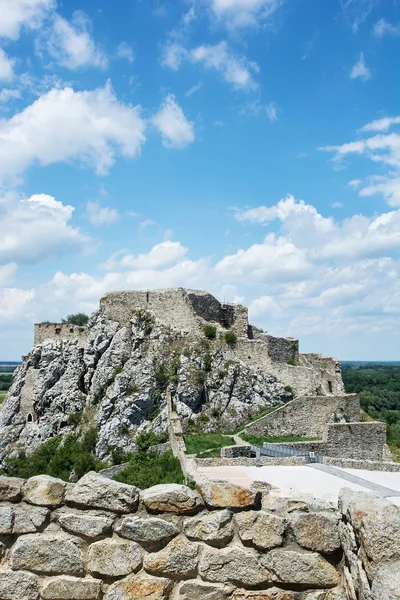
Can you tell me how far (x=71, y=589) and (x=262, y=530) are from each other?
129cm

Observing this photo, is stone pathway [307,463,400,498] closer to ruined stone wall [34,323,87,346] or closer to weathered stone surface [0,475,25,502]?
weathered stone surface [0,475,25,502]

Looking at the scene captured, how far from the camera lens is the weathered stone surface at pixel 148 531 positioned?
3.36 m

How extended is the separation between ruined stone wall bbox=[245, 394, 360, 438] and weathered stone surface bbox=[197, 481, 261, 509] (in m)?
21.6

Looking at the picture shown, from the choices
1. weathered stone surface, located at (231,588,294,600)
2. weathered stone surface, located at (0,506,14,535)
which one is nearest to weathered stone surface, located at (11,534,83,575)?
weathered stone surface, located at (0,506,14,535)

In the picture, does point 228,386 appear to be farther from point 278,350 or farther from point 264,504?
point 264,504

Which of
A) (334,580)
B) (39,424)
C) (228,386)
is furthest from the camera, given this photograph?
(39,424)

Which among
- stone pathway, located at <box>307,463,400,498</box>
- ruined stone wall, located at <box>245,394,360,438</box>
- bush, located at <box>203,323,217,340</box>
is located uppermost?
bush, located at <box>203,323,217,340</box>

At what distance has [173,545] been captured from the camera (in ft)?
11.0

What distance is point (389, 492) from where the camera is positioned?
47.4 ft

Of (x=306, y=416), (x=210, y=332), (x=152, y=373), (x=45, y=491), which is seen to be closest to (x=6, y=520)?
(x=45, y=491)

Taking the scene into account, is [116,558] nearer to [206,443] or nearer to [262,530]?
[262,530]

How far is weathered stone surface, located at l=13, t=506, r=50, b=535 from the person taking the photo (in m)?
3.47

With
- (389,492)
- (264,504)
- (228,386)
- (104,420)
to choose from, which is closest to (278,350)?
(228,386)

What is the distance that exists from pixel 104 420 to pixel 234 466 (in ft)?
36.9
